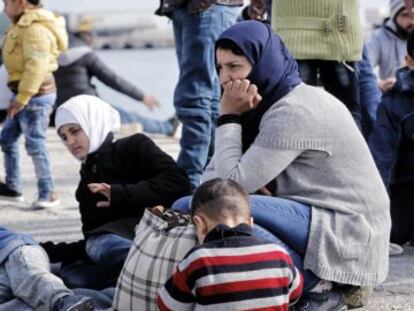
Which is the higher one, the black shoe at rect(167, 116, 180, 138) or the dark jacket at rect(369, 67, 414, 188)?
the dark jacket at rect(369, 67, 414, 188)

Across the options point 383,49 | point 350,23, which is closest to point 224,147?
point 350,23

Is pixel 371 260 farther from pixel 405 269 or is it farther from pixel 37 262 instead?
pixel 37 262

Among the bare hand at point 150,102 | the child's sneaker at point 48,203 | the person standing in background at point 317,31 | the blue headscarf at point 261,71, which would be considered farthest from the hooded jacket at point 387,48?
the blue headscarf at point 261,71

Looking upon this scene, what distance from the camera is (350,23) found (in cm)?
510

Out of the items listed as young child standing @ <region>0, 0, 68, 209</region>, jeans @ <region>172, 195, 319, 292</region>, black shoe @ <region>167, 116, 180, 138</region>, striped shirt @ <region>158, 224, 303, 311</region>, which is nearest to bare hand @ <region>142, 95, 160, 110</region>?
black shoe @ <region>167, 116, 180, 138</region>

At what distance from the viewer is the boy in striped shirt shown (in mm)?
3137

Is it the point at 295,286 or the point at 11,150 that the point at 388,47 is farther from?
the point at 295,286

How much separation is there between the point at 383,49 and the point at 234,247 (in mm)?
4290

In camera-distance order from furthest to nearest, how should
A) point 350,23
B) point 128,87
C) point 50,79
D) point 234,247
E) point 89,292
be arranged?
point 128,87, point 50,79, point 350,23, point 89,292, point 234,247

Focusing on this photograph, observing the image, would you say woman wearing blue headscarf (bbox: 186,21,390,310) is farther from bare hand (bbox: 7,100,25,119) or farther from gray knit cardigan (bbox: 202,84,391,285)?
bare hand (bbox: 7,100,25,119)

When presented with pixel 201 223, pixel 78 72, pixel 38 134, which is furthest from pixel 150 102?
pixel 201 223

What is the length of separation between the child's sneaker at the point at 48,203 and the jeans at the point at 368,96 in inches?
74.1

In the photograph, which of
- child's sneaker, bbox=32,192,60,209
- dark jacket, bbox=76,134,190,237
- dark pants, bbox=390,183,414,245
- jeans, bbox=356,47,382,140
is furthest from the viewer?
child's sneaker, bbox=32,192,60,209

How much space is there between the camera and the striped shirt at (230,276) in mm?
3135
